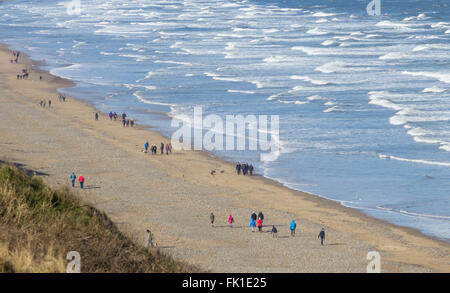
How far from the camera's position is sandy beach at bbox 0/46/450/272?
22.9m

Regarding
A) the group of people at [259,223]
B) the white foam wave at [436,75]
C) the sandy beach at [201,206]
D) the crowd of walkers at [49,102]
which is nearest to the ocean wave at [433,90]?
the white foam wave at [436,75]

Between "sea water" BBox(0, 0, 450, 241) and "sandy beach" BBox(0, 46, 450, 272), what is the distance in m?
1.52

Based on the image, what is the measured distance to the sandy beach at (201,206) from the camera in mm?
22906

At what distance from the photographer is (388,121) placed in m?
42.3

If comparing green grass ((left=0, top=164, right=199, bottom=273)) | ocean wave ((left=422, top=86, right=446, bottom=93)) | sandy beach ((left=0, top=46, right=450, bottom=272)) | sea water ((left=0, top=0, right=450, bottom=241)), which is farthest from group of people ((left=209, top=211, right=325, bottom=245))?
ocean wave ((left=422, top=86, right=446, bottom=93))

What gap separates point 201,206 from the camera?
29.0m

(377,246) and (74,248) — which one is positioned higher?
(74,248)

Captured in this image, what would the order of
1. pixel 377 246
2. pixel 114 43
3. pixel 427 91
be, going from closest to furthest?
1. pixel 377 246
2. pixel 427 91
3. pixel 114 43

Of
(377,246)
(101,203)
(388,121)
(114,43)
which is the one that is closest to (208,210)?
(101,203)

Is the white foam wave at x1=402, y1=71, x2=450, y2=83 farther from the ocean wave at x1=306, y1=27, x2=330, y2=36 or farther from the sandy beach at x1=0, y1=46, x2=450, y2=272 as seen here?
the ocean wave at x1=306, y1=27, x2=330, y2=36
